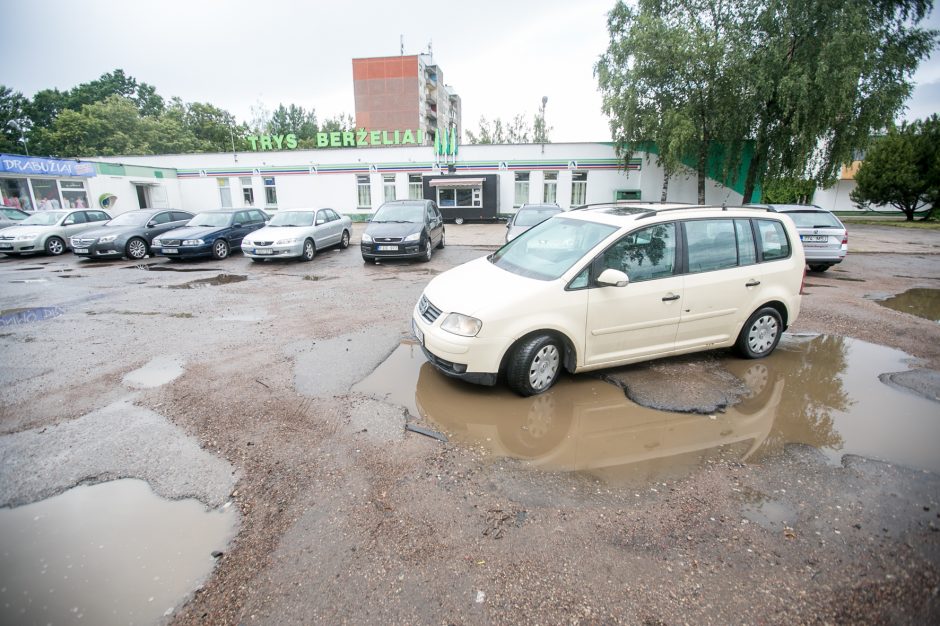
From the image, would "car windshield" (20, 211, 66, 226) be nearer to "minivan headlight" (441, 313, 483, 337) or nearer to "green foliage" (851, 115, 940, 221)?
"minivan headlight" (441, 313, 483, 337)

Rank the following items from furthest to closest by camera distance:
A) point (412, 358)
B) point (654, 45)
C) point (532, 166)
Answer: point (532, 166)
point (654, 45)
point (412, 358)

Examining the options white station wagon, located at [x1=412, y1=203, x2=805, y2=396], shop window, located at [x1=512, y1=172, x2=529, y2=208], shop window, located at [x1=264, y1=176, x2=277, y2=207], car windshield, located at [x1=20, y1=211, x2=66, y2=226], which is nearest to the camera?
white station wagon, located at [x1=412, y1=203, x2=805, y2=396]

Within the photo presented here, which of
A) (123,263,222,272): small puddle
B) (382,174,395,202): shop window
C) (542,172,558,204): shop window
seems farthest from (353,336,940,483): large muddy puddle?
(382,174,395,202): shop window

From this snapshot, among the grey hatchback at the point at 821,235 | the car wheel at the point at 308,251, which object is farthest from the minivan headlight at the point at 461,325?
the grey hatchback at the point at 821,235

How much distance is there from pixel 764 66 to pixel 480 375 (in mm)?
21982

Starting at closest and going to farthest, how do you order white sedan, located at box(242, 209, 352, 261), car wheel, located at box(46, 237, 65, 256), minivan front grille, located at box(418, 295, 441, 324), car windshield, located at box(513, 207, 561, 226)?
1. minivan front grille, located at box(418, 295, 441, 324)
2. white sedan, located at box(242, 209, 352, 261)
3. car windshield, located at box(513, 207, 561, 226)
4. car wheel, located at box(46, 237, 65, 256)

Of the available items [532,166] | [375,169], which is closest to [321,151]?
[375,169]

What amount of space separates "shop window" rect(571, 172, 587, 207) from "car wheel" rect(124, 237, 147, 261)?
21675 millimetres

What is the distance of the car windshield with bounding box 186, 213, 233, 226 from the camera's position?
1402 cm

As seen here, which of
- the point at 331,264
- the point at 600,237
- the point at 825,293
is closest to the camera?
the point at 600,237

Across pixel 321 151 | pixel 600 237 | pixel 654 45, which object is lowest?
pixel 600 237

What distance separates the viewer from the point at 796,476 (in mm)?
3268

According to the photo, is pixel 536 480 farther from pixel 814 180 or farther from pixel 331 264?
pixel 814 180

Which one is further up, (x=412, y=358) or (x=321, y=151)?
(x=321, y=151)
